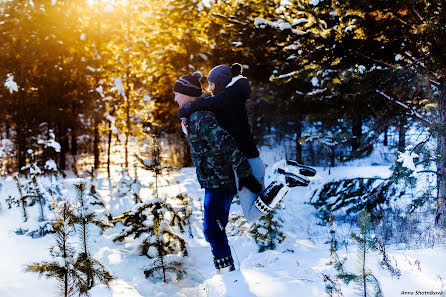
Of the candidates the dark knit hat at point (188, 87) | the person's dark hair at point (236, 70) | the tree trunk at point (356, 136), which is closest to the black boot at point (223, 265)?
the dark knit hat at point (188, 87)

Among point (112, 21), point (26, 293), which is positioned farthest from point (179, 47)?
point (26, 293)

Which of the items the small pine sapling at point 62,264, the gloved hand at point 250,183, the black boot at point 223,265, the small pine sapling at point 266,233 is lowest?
the small pine sapling at point 266,233

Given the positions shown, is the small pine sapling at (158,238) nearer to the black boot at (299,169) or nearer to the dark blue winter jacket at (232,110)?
the dark blue winter jacket at (232,110)

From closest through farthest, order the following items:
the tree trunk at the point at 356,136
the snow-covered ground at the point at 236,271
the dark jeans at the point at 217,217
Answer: the snow-covered ground at the point at 236,271 < the dark jeans at the point at 217,217 < the tree trunk at the point at 356,136

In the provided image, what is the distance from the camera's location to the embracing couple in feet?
10.6

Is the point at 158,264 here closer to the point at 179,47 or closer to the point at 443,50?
the point at 443,50

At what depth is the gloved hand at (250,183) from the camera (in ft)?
10.8

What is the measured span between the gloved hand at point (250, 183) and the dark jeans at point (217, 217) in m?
0.22

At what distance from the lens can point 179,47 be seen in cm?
1259

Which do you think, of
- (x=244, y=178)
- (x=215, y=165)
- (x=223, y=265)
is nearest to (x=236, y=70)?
(x=215, y=165)

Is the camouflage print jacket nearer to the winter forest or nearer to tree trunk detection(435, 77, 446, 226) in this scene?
the winter forest

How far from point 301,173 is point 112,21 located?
1258cm

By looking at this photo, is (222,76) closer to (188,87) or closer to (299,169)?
(188,87)

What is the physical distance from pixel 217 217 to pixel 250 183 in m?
0.54
